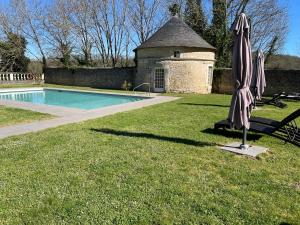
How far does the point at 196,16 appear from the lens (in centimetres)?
2894

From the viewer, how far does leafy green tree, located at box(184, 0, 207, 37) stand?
28750 mm

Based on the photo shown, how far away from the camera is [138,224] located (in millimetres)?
3658

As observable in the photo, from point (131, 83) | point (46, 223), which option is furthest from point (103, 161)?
point (131, 83)

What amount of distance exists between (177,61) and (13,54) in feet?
67.8

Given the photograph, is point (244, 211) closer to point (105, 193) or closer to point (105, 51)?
point (105, 193)

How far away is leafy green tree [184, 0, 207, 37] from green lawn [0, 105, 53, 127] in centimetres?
2153

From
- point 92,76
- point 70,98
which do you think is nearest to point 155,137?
point 70,98

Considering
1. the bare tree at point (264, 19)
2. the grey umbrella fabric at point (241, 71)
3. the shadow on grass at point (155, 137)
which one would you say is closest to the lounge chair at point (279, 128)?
the grey umbrella fabric at point (241, 71)

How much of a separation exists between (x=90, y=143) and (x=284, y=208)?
15.2ft

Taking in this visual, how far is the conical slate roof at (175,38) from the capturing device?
2173cm

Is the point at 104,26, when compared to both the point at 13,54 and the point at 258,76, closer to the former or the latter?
the point at 13,54

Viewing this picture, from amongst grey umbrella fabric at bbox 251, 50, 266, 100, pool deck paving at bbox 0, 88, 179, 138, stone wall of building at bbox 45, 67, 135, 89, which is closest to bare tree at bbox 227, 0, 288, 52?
stone wall of building at bbox 45, 67, 135, 89

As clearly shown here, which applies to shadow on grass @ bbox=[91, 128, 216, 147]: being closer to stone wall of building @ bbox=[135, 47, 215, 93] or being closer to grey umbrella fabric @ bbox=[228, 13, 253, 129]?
grey umbrella fabric @ bbox=[228, 13, 253, 129]

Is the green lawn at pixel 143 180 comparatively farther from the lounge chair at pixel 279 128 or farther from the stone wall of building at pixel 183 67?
the stone wall of building at pixel 183 67
